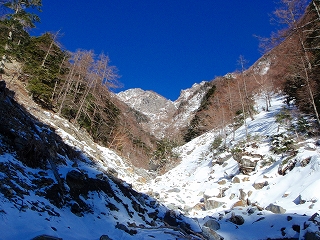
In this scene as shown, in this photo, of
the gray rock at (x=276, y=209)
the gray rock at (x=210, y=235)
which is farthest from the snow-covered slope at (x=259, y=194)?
the gray rock at (x=210, y=235)

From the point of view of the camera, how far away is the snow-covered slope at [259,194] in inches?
337

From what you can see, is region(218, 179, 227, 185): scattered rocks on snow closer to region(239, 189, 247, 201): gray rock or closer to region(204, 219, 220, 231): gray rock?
region(239, 189, 247, 201): gray rock

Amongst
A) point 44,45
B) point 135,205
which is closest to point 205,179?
point 135,205

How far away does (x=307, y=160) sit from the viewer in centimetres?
1159

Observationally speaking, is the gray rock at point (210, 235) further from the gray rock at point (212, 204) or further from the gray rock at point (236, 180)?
the gray rock at point (236, 180)

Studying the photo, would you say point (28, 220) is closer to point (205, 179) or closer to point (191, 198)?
point (191, 198)

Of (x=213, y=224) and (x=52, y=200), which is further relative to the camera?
(x=213, y=224)

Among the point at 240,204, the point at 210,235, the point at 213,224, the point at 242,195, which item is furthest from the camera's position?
the point at 242,195

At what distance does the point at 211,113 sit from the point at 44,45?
2304cm

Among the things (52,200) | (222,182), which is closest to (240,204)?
(222,182)

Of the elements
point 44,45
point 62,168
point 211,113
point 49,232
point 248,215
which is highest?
point 211,113

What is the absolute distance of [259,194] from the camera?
1230 cm

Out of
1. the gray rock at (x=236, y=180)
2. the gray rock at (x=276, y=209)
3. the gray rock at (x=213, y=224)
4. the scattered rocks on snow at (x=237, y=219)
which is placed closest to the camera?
the gray rock at (x=213, y=224)

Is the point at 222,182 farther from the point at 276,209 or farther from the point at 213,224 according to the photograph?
the point at 213,224
